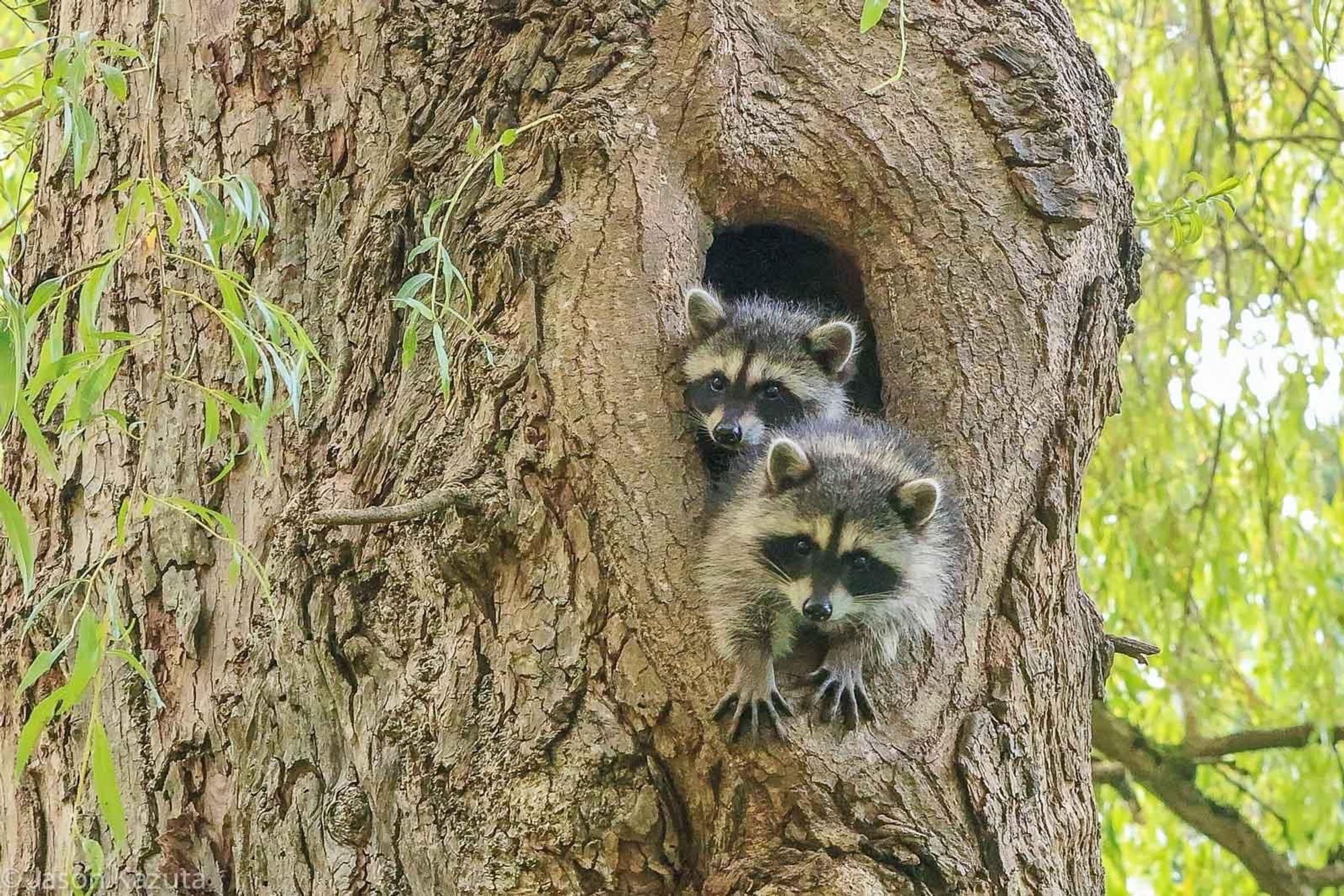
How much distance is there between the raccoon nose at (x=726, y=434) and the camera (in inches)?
128

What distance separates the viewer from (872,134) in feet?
9.91

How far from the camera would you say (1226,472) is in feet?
16.0

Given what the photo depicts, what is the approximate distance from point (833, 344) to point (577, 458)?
4.47 ft

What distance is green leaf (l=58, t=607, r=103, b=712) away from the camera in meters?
1.80

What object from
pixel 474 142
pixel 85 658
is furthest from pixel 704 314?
pixel 85 658

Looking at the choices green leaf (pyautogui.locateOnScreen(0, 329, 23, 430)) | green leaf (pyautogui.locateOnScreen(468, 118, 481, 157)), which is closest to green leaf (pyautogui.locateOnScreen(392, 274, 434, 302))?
green leaf (pyautogui.locateOnScreen(468, 118, 481, 157))

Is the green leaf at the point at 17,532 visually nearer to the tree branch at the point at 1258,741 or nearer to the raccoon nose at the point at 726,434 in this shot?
the raccoon nose at the point at 726,434

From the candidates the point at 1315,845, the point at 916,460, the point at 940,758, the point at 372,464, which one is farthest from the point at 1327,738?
the point at 372,464

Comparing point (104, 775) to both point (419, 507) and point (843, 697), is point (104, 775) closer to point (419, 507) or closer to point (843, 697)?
point (419, 507)

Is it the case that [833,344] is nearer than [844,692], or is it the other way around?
[844,692]

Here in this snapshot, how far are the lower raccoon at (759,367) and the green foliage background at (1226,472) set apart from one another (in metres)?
1.24

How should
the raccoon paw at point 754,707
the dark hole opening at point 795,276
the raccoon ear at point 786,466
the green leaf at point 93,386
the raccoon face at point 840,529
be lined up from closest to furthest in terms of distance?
the green leaf at point 93,386 < the raccoon paw at point 754,707 < the raccoon face at point 840,529 < the raccoon ear at point 786,466 < the dark hole opening at point 795,276

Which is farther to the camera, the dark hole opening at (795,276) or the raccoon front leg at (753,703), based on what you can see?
the dark hole opening at (795,276)

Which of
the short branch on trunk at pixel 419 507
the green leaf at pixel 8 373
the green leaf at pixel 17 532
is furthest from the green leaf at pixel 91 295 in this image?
the short branch on trunk at pixel 419 507
